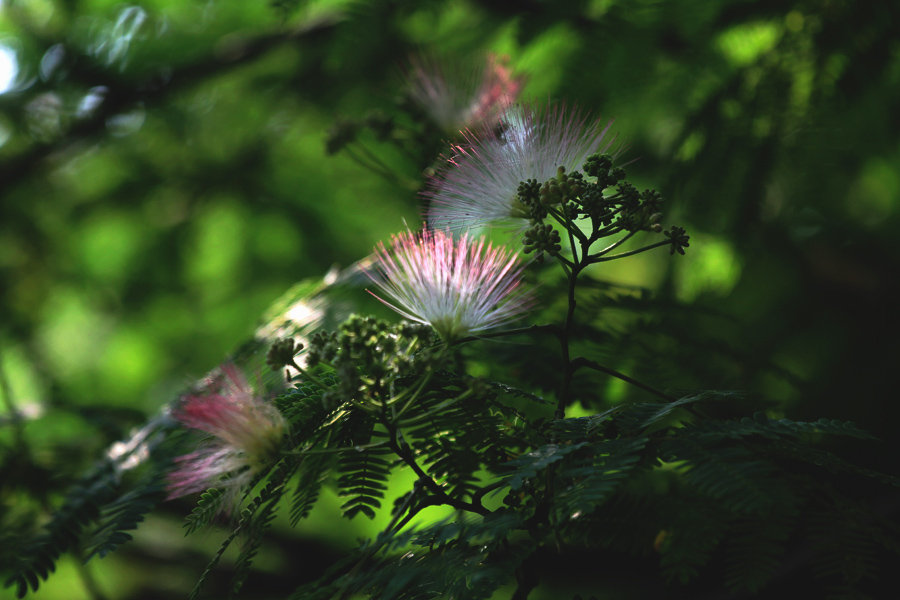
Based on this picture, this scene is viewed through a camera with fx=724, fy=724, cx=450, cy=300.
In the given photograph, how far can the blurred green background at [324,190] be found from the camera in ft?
8.84

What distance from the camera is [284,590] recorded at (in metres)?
3.61

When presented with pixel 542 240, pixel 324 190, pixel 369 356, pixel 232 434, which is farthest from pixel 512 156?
pixel 324 190

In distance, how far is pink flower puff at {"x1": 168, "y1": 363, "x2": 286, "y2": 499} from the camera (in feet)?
4.37

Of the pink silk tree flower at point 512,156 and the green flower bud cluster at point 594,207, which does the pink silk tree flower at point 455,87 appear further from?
the green flower bud cluster at point 594,207

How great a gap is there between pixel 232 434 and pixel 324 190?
3.47 metres

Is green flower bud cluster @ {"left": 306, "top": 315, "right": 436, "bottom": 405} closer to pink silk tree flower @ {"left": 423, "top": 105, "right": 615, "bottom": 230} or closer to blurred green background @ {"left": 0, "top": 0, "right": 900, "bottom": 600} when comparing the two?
pink silk tree flower @ {"left": 423, "top": 105, "right": 615, "bottom": 230}

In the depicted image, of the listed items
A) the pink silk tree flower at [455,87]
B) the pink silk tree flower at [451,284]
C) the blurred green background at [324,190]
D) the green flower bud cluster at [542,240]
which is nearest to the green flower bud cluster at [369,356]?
the pink silk tree flower at [451,284]

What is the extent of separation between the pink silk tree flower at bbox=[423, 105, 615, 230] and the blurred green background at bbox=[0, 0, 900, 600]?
0.20m

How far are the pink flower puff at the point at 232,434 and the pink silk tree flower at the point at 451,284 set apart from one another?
12.7 inches

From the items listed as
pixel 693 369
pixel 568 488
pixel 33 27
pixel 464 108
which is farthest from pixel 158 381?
pixel 568 488

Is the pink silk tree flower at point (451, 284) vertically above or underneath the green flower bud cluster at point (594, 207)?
underneath

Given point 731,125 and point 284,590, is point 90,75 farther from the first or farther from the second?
point 731,125

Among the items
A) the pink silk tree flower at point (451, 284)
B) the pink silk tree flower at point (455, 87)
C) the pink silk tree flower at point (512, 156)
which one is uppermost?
the pink silk tree flower at point (455, 87)

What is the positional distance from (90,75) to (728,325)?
343cm
